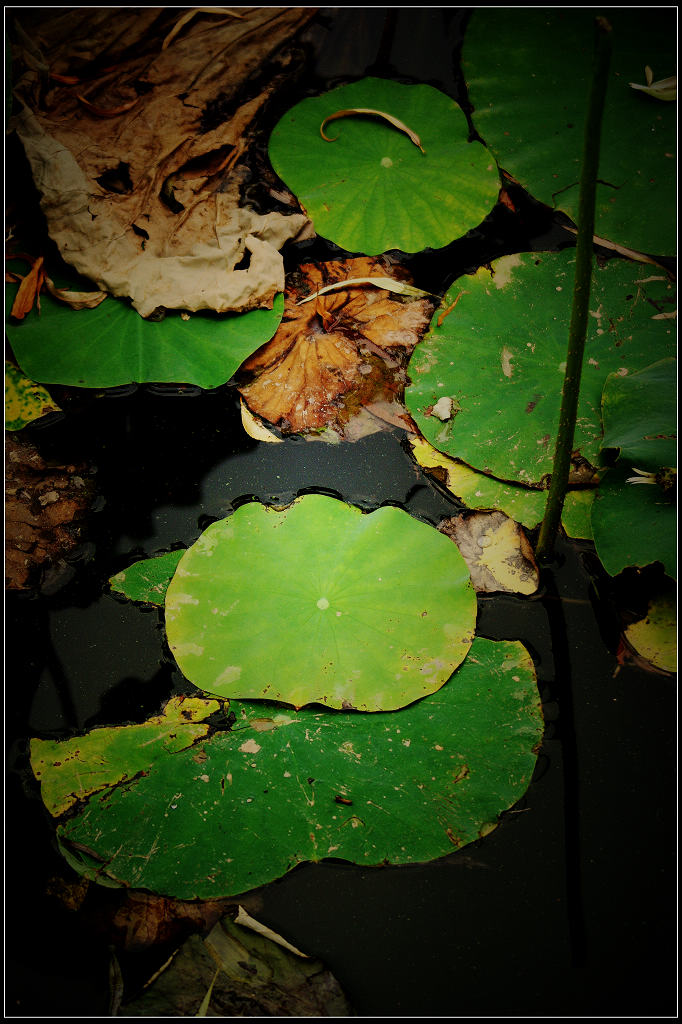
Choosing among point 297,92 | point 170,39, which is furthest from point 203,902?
point 170,39

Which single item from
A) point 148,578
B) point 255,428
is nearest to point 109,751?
point 148,578

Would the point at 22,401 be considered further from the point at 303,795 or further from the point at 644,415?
the point at 644,415

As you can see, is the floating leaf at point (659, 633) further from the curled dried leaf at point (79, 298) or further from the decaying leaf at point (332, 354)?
the curled dried leaf at point (79, 298)

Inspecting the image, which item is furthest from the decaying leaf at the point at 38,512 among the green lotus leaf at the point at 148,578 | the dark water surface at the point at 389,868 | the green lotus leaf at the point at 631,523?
the green lotus leaf at the point at 631,523

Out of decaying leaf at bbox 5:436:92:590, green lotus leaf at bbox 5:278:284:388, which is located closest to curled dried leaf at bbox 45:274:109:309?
green lotus leaf at bbox 5:278:284:388

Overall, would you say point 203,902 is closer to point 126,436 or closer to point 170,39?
point 126,436
